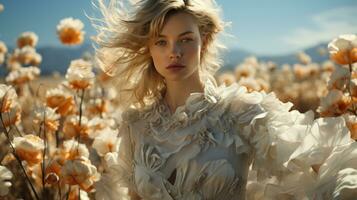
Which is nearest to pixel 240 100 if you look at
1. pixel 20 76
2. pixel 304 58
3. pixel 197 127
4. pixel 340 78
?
pixel 197 127

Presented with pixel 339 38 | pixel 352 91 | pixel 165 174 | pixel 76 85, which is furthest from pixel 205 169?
pixel 76 85

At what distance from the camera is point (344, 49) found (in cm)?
211

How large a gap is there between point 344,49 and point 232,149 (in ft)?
2.40

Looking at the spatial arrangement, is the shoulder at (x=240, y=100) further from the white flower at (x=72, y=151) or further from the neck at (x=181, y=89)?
the white flower at (x=72, y=151)

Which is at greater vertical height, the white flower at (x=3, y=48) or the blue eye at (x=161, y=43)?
the white flower at (x=3, y=48)

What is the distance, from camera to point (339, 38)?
2.12 metres

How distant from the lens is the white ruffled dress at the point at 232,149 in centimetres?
148

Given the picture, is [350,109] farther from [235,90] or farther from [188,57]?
[188,57]

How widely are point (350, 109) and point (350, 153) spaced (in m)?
0.73

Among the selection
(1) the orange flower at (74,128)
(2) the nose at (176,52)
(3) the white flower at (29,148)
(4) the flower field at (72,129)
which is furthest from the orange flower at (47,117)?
(2) the nose at (176,52)

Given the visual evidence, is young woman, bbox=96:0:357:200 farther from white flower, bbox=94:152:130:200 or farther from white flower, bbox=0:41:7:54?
white flower, bbox=0:41:7:54

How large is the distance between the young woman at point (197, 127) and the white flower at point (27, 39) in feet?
6.34

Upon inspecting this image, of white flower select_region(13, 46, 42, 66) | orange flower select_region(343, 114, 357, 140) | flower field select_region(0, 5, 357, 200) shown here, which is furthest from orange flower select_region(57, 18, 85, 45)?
orange flower select_region(343, 114, 357, 140)

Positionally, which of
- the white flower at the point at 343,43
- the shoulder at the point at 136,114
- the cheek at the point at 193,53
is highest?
the white flower at the point at 343,43
